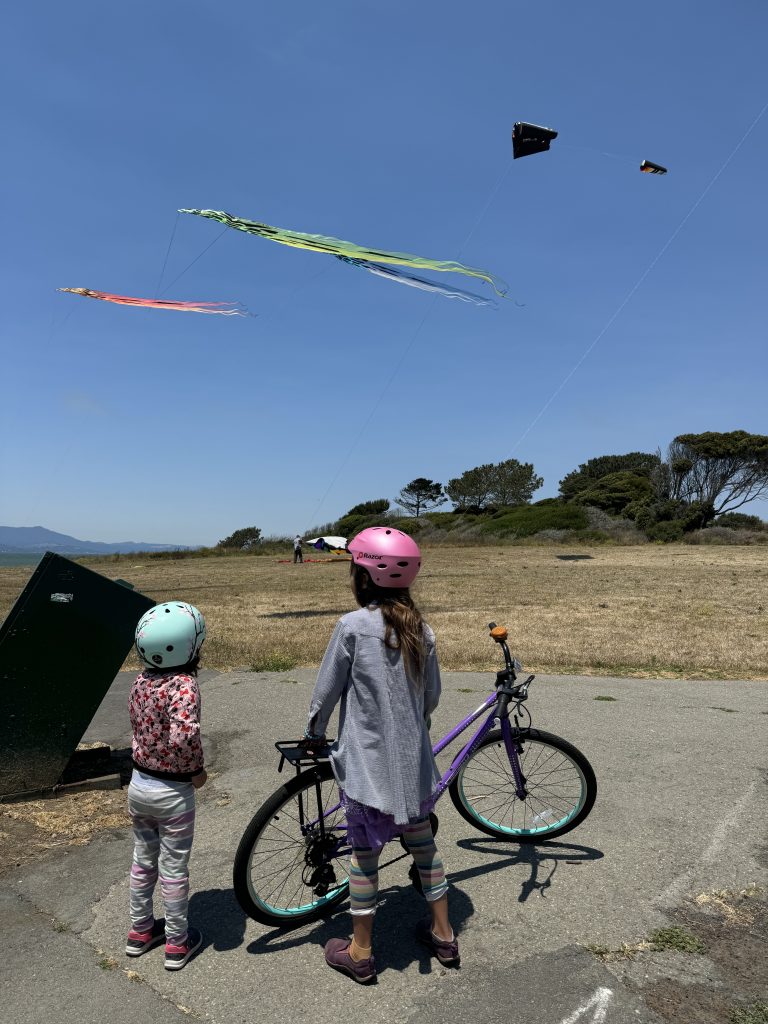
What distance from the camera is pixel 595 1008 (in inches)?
102

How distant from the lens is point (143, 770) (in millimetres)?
2982

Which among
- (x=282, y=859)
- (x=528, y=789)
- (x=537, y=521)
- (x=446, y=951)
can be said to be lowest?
(x=446, y=951)

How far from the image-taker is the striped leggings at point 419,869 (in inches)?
112

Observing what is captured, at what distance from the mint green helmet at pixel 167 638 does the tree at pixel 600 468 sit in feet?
229

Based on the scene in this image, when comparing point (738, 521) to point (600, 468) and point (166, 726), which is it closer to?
point (600, 468)

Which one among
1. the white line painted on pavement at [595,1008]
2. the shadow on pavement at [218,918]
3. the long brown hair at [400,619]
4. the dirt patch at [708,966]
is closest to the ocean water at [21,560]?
the shadow on pavement at [218,918]

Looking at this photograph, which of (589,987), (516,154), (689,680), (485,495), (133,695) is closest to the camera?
(589,987)

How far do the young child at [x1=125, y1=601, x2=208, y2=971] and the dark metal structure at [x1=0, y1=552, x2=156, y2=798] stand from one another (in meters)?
1.75

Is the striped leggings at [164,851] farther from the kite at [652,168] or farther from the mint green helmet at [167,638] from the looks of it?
the kite at [652,168]

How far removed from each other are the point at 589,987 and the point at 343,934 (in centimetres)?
108

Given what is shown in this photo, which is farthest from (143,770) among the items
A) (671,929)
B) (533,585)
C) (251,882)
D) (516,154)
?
(533,585)

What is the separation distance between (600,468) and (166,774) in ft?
255

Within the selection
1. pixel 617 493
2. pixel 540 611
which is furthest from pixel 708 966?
pixel 617 493

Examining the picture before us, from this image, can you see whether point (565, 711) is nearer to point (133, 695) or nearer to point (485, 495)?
point (133, 695)
